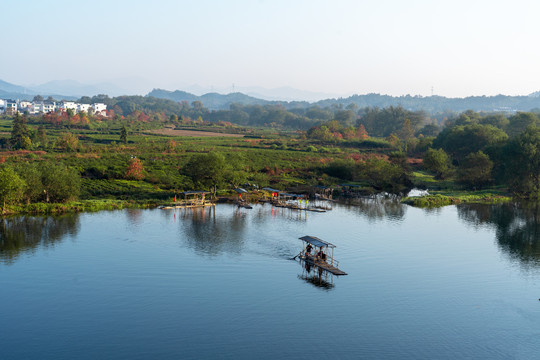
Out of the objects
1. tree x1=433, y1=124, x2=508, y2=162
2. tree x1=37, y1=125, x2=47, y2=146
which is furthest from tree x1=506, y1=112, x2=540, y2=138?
tree x1=37, y1=125, x2=47, y2=146

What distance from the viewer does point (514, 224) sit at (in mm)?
70625

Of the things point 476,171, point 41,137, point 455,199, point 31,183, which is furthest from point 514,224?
Answer: point 41,137

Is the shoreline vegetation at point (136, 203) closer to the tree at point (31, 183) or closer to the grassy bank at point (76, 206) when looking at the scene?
the grassy bank at point (76, 206)

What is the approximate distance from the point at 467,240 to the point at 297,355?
3814 cm

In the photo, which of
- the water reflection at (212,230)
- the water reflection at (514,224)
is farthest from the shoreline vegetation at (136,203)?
the water reflection at (212,230)

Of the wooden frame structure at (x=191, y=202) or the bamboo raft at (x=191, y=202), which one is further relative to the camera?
the wooden frame structure at (x=191, y=202)

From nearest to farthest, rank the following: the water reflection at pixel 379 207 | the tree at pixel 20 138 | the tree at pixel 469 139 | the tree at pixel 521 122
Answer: the water reflection at pixel 379 207 < the tree at pixel 20 138 < the tree at pixel 469 139 < the tree at pixel 521 122

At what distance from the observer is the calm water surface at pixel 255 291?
33.2 metres

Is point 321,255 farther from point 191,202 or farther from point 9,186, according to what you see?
point 9,186

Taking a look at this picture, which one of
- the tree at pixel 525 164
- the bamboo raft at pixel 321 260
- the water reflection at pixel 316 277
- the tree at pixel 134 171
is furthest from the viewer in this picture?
the tree at pixel 134 171

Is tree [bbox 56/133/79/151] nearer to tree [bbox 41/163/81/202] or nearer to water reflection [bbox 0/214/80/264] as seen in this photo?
tree [bbox 41/163/81/202]

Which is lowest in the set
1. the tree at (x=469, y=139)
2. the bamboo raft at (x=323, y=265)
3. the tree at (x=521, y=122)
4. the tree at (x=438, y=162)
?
the bamboo raft at (x=323, y=265)

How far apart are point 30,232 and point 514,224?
2546 inches

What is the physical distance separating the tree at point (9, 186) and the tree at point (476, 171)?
81.1 m
